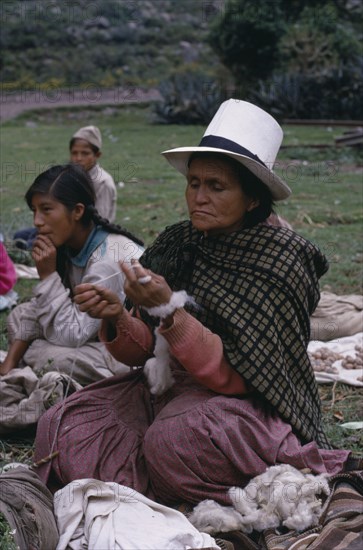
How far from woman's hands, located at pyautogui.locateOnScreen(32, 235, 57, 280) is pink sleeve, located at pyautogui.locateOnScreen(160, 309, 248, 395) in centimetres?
108

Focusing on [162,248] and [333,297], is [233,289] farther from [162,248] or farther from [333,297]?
[333,297]

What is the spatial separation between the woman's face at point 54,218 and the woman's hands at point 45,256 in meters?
0.08

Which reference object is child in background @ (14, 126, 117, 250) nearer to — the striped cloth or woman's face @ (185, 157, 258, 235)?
woman's face @ (185, 157, 258, 235)

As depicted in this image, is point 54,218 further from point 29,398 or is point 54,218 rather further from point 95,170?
point 95,170

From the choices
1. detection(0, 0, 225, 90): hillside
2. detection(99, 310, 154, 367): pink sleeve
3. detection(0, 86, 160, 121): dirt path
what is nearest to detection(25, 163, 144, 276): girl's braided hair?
detection(99, 310, 154, 367): pink sleeve

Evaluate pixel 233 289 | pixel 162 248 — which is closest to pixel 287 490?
pixel 233 289

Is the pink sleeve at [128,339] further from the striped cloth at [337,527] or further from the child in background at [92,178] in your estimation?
the child in background at [92,178]

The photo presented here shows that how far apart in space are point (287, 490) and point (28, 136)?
14378 mm

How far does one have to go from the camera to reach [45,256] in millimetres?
3533

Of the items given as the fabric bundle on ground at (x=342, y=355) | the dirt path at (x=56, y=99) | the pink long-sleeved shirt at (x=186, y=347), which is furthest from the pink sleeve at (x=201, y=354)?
the dirt path at (x=56, y=99)

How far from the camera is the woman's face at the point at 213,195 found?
281cm

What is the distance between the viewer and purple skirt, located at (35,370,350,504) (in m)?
2.66

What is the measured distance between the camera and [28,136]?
1614cm

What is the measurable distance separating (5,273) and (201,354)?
3.03m
